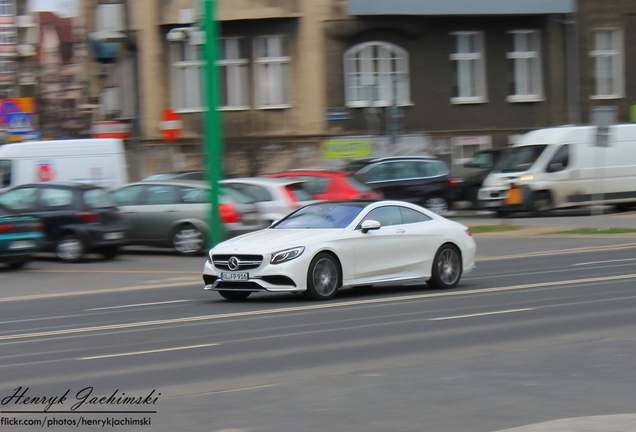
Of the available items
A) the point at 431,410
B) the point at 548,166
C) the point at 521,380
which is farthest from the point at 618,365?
the point at 548,166

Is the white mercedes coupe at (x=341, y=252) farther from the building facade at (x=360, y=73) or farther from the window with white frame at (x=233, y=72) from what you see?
the window with white frame at (x=233, y=72)

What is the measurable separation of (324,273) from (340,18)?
22.9 m

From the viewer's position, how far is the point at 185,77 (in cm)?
3719

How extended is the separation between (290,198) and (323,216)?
7.48 m

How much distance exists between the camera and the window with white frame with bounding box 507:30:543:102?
3841cm

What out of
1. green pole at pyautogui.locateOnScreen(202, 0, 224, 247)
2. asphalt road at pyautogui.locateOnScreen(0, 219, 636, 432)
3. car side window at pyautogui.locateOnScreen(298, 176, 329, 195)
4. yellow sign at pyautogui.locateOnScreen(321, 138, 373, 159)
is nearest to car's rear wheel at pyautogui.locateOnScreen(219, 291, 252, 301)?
asphalt road at pyautogui.locateOnScreen(0, 219, 636, 432)

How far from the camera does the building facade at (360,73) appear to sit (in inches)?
1405

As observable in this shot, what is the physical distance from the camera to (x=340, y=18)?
35562mm

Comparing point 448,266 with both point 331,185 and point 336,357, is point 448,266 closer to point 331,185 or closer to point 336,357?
point 336,357

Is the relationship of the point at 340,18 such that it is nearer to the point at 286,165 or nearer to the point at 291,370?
the point at 286,165

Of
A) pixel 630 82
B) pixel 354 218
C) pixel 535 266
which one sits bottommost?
pixel 535 266

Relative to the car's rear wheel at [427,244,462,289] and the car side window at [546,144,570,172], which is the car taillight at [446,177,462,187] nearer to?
the car side window at [546,144,570,172]

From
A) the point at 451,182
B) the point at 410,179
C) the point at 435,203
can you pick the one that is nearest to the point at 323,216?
the point at 410,179

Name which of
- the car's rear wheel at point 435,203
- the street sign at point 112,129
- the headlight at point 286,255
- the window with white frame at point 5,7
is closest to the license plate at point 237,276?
the headlight at point 286,255
